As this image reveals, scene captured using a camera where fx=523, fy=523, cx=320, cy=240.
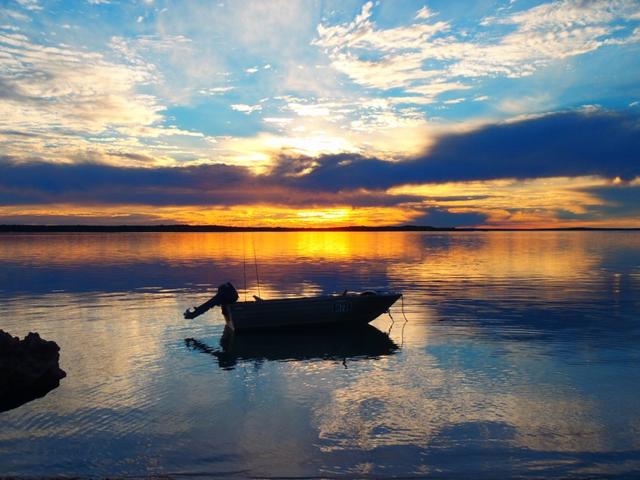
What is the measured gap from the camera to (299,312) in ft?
78.8

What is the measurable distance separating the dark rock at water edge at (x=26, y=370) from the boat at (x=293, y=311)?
8890 millimetres

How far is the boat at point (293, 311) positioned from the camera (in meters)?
23.7

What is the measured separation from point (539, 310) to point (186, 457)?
24.0 m

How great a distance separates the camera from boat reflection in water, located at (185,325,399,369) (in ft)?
65.1

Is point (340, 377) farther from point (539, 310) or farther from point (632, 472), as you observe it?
point (539, 310)

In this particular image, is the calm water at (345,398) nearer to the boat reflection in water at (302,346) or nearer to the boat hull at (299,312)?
the boat reflection in water at (302,346)

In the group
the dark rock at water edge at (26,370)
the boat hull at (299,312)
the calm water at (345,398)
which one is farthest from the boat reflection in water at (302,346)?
the dark rock at water edge at (26,370)

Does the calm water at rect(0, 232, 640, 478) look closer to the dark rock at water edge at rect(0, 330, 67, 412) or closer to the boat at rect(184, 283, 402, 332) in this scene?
the dark rock at water edge at rect(0, 330, 67, 412)

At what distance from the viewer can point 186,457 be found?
35.0 feet

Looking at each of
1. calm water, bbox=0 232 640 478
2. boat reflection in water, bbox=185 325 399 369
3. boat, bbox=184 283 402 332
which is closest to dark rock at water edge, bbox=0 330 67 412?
calm water, bbox=0 232 640 478

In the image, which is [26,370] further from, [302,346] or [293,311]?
[293,311]

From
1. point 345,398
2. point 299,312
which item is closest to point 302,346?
point 299,312

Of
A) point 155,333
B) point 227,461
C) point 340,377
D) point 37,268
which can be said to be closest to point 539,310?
point 340,377

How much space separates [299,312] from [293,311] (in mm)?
285
